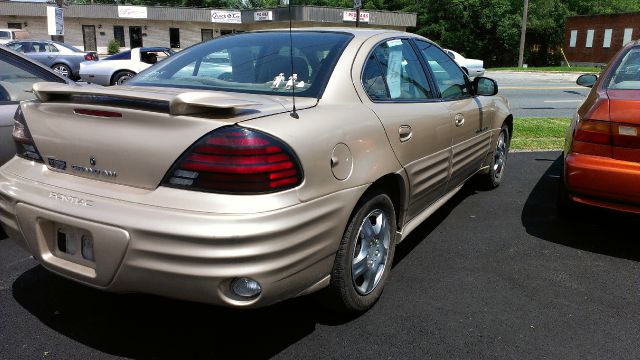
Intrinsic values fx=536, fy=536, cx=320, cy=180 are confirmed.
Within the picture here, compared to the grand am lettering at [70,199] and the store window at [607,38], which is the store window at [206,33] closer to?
Answer: the store window at [607,38]

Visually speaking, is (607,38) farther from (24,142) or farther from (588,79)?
(24,142)

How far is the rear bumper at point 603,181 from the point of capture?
3645 mm

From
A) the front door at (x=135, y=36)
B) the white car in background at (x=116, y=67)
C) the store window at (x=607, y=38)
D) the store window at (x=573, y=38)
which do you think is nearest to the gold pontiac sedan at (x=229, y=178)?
the white car in background at (x=116, y=67)

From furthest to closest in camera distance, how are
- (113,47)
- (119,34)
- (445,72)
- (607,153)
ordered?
(119,34) → (113,47) → (445,72) → (607,153)

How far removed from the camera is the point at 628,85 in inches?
164

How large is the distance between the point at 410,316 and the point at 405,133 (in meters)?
1.05

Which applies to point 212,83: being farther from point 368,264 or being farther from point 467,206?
point 467,206

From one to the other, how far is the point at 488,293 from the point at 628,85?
2.17 m

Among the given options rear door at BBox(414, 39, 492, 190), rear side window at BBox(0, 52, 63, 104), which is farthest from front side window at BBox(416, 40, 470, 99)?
rear side window at BBox(0, 52, 63, 104)

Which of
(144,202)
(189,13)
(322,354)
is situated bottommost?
(322,354)

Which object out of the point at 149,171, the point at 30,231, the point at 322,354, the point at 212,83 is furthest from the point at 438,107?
the point at 30,231

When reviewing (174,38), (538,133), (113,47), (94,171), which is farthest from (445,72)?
(174,38)

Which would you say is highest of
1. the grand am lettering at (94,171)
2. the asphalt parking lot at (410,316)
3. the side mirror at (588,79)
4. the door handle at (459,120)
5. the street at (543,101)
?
the side mirror at (588,79)

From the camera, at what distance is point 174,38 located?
4506 centimetres
